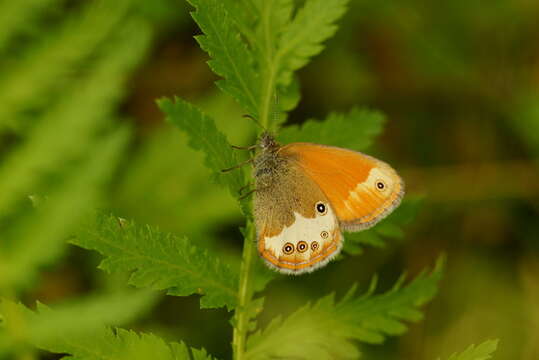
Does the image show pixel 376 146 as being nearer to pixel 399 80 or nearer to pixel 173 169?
pixel 399 80

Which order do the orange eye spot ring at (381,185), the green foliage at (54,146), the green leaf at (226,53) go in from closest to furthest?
the green foliage at (54,146) → the green leaf at (226,53) → the orange eye spot ring at (381,185)

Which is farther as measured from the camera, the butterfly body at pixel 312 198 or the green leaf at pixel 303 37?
the butterfly body at pixel 312 198

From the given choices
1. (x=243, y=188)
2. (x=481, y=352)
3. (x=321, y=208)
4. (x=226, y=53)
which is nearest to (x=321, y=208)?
(x=321, y=208)

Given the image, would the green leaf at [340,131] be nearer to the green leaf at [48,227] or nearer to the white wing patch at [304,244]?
the white wing patch at [304,244]

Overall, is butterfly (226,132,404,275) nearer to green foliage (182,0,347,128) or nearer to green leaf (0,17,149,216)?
green foliage (182,0,347,128)

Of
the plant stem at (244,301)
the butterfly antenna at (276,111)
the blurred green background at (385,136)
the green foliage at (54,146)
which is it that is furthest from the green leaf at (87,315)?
the blurred green background at (385,136)

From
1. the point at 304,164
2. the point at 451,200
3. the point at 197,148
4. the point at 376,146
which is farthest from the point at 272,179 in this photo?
the point at 451,200

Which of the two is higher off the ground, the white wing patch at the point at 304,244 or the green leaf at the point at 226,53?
the green leaf at the point at 226,53
